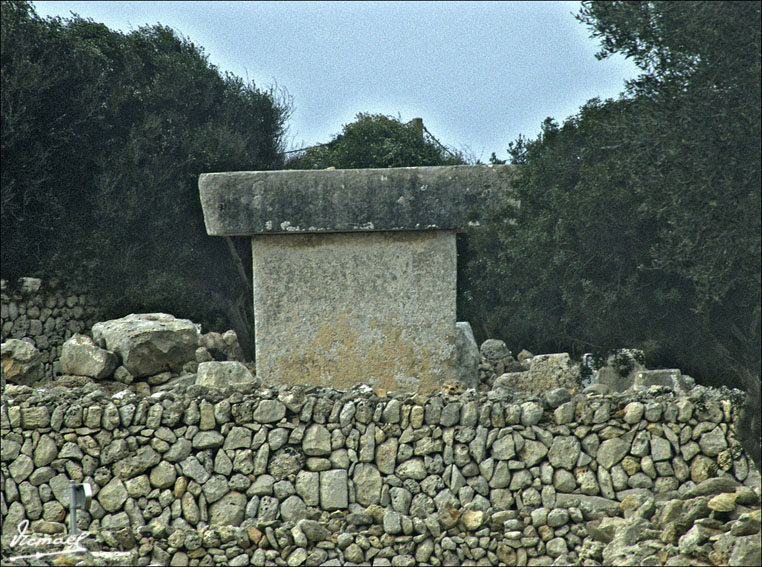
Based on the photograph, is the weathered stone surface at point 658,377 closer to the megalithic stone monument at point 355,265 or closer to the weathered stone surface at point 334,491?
the megalithic stone monument at point 355,265

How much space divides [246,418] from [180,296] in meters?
8.49

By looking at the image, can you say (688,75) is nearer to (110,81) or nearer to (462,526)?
(462,526)

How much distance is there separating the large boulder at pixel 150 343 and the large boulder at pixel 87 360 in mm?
246

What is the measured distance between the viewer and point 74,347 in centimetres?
1409

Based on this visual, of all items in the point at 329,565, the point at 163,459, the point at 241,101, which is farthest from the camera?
the point at 241,101

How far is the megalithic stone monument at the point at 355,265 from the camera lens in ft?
41.8

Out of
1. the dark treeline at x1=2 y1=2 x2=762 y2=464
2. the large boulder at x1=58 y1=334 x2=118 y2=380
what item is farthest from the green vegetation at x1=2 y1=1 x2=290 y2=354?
the large boulder at x1=58 y1=334 x2=118 y2=380

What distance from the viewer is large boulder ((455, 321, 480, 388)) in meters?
13.2

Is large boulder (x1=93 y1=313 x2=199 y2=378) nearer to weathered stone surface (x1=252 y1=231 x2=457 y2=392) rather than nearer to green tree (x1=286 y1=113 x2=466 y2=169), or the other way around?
weathered stone surface (x1=252 y1=231 x2=457 y2=392)

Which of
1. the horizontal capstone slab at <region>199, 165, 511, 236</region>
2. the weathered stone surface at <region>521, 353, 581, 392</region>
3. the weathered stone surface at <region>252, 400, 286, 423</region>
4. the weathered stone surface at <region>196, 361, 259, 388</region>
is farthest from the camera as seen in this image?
the weathered stone surface at <region>521, 353, 581, 392</region>

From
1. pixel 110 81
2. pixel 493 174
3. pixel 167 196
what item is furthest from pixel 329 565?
pixel 110 81

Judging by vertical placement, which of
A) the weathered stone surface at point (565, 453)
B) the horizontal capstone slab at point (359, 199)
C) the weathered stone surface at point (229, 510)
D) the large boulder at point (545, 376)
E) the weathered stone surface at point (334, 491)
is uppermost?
the horizontal capstone slab at point (359, 199)

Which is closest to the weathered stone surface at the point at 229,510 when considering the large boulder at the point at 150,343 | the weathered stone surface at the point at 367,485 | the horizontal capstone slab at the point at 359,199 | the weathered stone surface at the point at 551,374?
the weathered stone surface at the point at 367,485

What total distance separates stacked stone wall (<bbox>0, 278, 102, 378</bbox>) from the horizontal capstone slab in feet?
22.9
